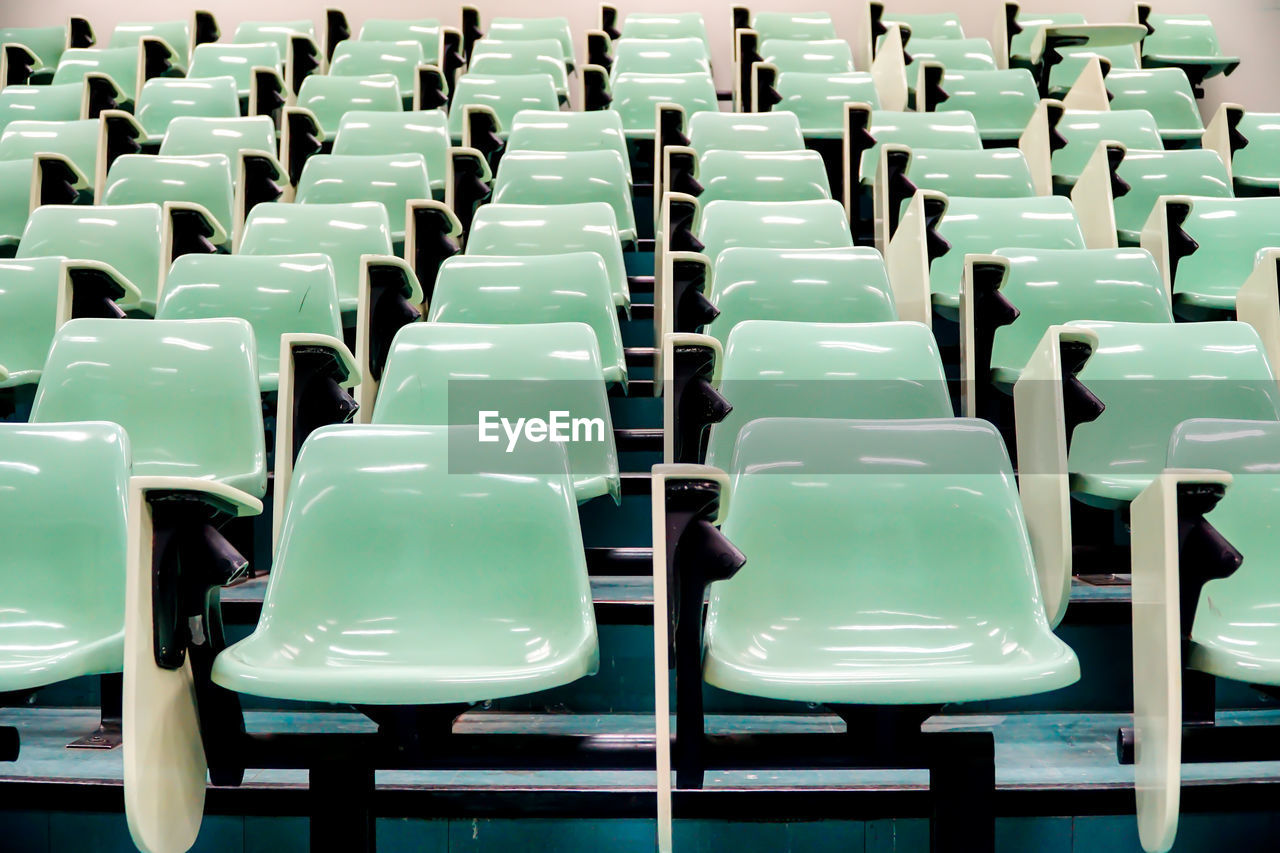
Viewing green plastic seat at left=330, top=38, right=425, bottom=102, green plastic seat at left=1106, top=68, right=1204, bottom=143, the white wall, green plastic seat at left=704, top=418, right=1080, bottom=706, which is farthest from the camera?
the white wall

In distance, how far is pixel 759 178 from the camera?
2.04m

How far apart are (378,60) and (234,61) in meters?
0.37

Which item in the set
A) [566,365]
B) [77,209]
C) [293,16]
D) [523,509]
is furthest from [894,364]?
[293,16]

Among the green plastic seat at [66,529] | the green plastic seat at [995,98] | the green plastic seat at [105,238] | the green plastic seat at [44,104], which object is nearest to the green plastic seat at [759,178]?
the green plastic seat at [995,98]

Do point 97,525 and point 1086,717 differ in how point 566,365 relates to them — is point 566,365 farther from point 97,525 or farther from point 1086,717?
point 1086,717

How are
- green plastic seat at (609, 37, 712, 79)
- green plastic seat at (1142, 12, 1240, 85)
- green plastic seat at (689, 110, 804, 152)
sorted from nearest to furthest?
green plastic seat at (689, 110, 804, 152)
green plastic seat at (609, 37, 712, 79)
green plastic seat at (1142, 12, 1240, 85)

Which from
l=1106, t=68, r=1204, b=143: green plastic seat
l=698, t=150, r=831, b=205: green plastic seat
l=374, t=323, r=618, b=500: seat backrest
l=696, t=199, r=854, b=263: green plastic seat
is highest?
l=1106, t=68, r=1204, b=143: green plastic seat

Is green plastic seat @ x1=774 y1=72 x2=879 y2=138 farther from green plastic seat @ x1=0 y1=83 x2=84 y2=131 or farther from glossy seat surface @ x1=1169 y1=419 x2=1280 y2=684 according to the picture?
glossy seat surface @ x1=1169 y1=419 x2=1280 y2=684

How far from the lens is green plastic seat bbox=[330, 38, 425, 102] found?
3066mm

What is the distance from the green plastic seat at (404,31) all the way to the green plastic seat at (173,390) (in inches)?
90.2

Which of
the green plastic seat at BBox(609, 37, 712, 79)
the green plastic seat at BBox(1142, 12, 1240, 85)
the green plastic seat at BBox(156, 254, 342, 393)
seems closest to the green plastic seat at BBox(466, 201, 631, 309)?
the green plastic seat at BBox(156, 254, 342, 393)

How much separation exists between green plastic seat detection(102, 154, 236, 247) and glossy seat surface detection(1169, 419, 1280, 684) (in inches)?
64.8

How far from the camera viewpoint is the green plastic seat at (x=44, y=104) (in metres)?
2.63

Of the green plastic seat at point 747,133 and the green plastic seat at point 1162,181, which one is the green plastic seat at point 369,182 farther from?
the green plastic seat at point 1162,181
